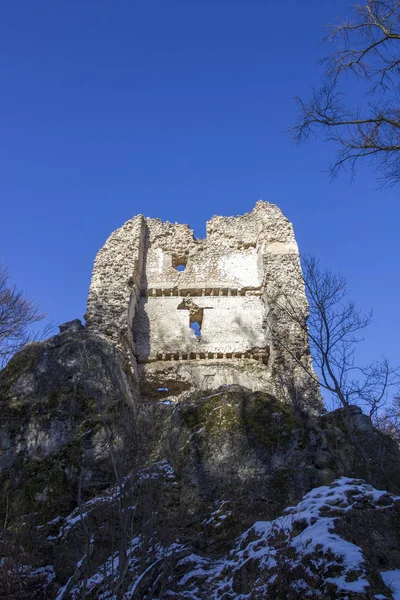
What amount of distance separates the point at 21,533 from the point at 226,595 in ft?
11.2

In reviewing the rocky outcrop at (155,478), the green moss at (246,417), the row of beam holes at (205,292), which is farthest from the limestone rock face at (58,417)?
the row of beam holes at (205,292)

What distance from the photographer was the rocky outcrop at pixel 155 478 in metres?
4.74

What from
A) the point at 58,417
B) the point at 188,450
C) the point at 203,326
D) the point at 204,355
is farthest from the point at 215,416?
the point at 203,326

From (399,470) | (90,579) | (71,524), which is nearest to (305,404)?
(399,470)

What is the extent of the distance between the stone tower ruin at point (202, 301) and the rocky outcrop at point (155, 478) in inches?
108

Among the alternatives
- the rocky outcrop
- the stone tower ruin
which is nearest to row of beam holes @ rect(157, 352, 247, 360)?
the stone tower ruin

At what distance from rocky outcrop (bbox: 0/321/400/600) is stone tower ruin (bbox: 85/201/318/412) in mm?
2749

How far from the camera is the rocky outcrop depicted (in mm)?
4738

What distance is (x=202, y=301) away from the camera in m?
14.0

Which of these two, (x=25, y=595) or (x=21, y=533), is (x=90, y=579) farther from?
(x=21, y=533)

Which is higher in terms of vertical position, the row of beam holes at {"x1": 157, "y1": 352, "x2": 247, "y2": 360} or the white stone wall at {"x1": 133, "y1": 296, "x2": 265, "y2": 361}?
the white stone wall at {"x1": 133, "y1": 296, "x2": 265, "y2": 361}

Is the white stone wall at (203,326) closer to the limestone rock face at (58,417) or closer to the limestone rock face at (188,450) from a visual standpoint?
the limestone rock face at (188,450)

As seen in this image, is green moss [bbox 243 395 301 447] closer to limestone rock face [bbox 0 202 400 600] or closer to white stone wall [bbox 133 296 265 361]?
limestone rock face [bbox 0 202 400 600]

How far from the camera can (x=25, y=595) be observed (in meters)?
5.58
